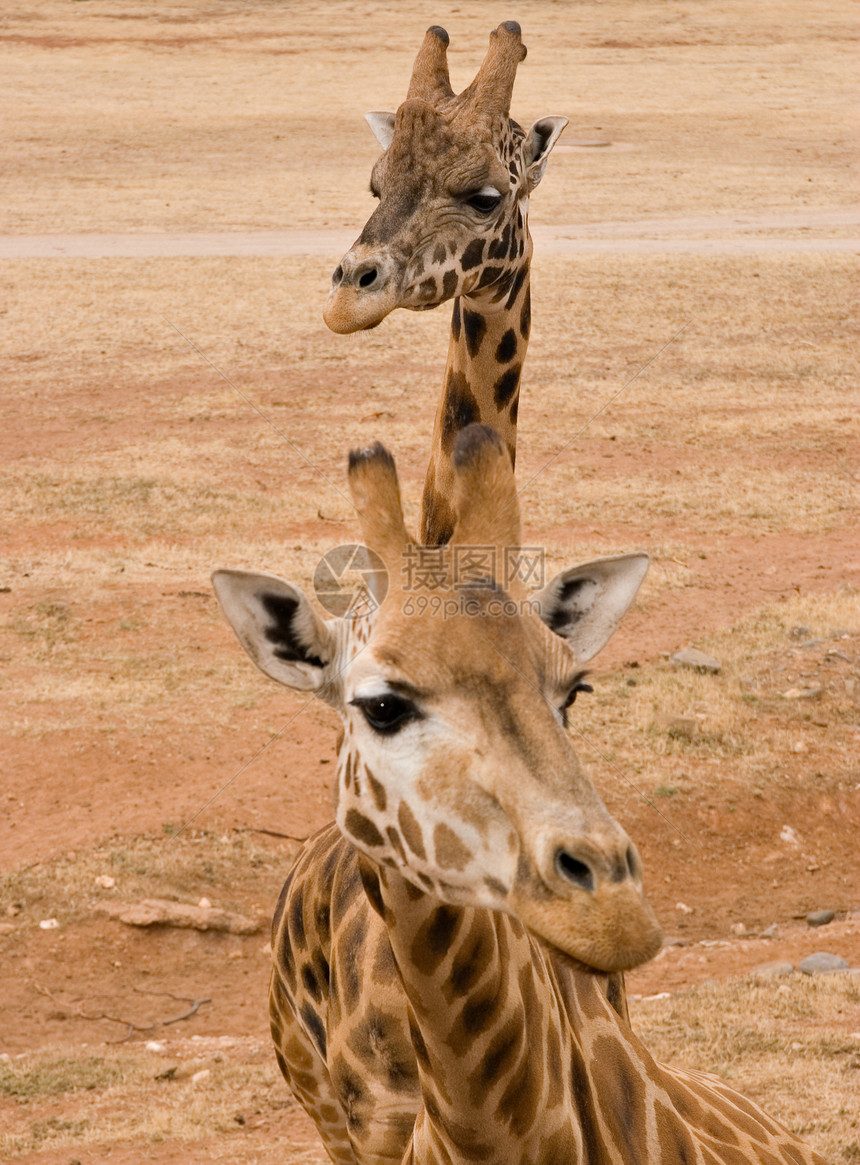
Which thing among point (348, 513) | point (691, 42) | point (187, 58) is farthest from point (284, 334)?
point (691, 42)

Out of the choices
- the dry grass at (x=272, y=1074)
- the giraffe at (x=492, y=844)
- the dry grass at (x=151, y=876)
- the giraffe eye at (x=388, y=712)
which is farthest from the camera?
the dry grass at (x=151, y=876)

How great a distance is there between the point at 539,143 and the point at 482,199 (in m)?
1.04

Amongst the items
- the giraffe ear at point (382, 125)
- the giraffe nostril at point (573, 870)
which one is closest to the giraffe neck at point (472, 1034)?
the giraffe nostril at point (573, 870)

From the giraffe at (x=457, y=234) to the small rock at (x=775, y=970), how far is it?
14.6 feet

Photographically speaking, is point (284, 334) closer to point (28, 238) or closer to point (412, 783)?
point (28, 238)

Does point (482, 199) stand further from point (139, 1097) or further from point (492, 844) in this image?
point (139, 1097)

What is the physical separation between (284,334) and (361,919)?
772 inches

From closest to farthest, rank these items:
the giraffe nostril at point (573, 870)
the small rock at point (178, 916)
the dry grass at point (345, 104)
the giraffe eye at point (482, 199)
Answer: the giraffe nostril at point (573, 870)
the giraffe eye at point (482, 199)
the small rock at point (178, 916)
the dry grass at point (345, 104)

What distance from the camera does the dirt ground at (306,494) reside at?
10.7m

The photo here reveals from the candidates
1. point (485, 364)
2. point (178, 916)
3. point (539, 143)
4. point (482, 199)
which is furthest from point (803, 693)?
→ point (482, 199)

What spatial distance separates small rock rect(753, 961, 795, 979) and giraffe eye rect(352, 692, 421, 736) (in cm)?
633

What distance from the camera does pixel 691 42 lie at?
51656 mm

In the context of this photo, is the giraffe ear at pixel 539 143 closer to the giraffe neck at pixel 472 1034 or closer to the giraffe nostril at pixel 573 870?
the giraffe neck at pixel 472 1034

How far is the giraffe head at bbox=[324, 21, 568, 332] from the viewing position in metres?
6.86
